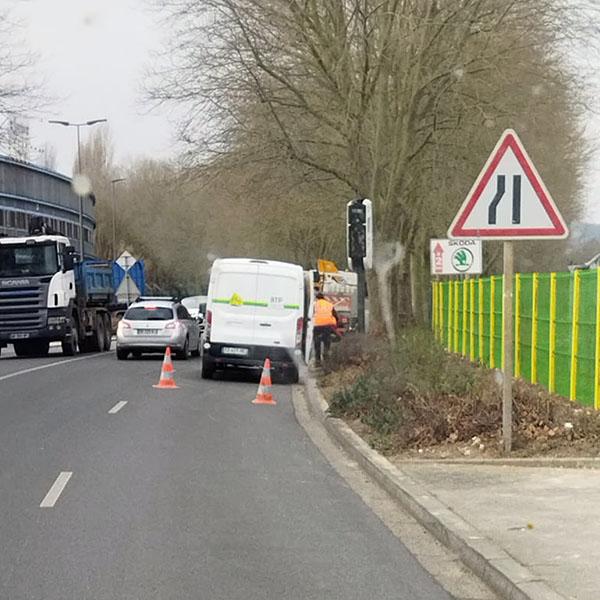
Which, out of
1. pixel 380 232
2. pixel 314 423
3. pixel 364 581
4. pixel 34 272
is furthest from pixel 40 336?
pixel 364 581

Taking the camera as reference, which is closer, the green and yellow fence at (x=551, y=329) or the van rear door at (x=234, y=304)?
the green and yellow fence at (x=551, y=329)

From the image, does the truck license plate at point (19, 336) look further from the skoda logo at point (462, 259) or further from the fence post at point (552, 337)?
the fence post at point (552, 337)

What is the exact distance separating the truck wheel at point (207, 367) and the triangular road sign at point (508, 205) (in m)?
13.4

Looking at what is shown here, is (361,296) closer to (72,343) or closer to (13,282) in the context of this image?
(13,282)

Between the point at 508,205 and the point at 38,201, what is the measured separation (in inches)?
2443

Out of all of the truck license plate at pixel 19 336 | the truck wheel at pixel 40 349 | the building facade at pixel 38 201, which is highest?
the building facade at pixel 38 201

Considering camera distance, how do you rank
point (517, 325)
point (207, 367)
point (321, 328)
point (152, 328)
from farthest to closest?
1. point (152, 328)
2. point (321, 328)
3. point (207, 367)
4. point (517, 325)

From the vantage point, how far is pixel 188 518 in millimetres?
9328

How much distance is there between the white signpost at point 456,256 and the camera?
2586 cm

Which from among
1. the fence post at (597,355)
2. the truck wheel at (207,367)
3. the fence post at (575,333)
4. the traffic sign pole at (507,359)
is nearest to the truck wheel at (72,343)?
the truck wheel at (207,367)

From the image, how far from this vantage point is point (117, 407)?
18141mm

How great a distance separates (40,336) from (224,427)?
1744cm

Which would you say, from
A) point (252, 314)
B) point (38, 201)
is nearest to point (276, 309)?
point (252, 314)

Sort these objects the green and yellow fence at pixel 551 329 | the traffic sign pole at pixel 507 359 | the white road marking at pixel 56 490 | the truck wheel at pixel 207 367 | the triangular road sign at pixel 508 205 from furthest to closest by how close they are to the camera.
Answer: the truck wheel at pixel 207 367 < the green and yellow fence at pixel 551 329 < the traffic sign pole at pixel 507 359 < the triangular road sign at pixel 508 205 < the white road marking at pixel 56 490
